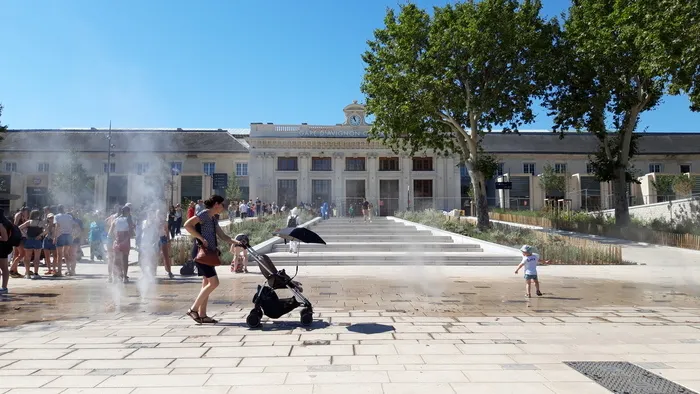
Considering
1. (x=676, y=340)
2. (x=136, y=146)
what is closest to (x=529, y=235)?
(x=676, y=340)

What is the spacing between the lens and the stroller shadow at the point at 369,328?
21.7ft

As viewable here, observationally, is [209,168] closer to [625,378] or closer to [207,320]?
[207,320]

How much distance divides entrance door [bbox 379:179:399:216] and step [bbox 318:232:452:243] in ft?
101

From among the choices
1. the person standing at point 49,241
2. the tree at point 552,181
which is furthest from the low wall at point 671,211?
the person standing at point 49,241

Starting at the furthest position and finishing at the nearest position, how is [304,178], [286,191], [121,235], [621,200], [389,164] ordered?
[389,164] < [286,191] < [304,178] < [621,200] < [121,235]

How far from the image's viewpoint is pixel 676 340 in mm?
6137

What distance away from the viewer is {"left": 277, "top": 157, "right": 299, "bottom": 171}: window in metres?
57.4

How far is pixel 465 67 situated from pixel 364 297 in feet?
65.4

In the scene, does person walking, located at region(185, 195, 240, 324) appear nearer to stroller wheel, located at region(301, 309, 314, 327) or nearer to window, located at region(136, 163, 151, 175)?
stroller wheel, located at region(301, 309, 314, 327)

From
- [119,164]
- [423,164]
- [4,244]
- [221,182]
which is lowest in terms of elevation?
[4,244]

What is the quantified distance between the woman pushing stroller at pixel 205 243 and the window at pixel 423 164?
51726 millimetres

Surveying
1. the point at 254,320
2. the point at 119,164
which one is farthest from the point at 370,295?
the point at 119,164

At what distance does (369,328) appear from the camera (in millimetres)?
6824

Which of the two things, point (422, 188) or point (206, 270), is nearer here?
point (206, 270)
